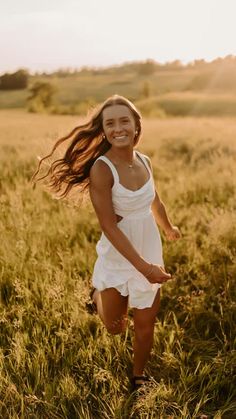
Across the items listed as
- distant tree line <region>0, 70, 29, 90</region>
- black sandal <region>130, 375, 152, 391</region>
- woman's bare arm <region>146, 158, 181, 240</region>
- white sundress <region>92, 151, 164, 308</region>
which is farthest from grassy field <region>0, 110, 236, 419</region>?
distant tree line <region>0, 70, 29, 90</region>

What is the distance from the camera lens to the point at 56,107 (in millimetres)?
40625

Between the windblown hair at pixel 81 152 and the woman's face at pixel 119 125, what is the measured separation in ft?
0.15

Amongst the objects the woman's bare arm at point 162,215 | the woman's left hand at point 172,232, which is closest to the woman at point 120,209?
the woman's bare arm at point 162,215

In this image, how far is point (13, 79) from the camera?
45.1 metres

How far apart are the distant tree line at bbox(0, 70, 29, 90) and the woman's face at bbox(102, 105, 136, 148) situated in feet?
144

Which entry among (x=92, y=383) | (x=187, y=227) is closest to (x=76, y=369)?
(x=92, y=383)

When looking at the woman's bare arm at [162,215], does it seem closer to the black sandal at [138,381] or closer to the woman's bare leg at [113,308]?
the woman's bare leg at [113,308]

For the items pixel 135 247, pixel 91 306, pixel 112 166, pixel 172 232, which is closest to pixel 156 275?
pixel 135 247

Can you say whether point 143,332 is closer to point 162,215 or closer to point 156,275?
point 156,275

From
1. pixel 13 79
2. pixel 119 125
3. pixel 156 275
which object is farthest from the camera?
pixel 13 79

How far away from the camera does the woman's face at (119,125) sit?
106 inches

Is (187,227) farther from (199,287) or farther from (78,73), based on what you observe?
(78,73)

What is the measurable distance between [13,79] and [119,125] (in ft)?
146

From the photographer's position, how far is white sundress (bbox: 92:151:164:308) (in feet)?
8.91
